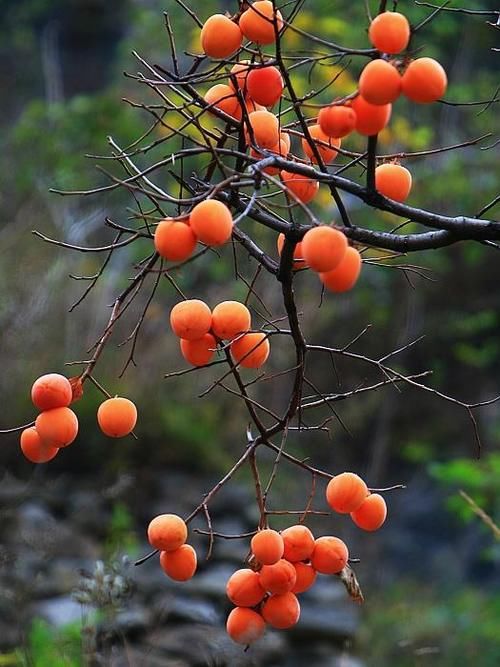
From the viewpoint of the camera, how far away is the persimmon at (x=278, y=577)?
868 millimetres

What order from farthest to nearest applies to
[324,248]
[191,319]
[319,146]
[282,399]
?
[282,399] < [319,146] < [191,319] < [324,248]

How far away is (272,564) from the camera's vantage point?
0.87 meters

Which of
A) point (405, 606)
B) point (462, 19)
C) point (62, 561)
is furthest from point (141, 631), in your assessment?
point (462, 19)

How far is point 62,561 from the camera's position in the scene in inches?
145

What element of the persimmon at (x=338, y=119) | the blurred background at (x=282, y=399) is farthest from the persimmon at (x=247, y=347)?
the blurred background at (x=282, y=399)

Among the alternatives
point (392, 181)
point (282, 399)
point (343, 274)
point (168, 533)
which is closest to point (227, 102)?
point (392, 181)

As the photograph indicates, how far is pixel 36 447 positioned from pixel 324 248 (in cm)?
36

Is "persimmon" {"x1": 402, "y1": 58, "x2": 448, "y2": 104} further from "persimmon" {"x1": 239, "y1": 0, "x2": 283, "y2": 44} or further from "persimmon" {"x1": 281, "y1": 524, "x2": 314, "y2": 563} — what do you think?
"persimmon" {"x1": 281, "y1": 524, "x2": 314, "y2": 563}

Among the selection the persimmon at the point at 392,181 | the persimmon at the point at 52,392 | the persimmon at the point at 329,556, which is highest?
the persimmon at the point at 392,181

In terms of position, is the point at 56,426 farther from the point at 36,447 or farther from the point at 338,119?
the point at 338,119

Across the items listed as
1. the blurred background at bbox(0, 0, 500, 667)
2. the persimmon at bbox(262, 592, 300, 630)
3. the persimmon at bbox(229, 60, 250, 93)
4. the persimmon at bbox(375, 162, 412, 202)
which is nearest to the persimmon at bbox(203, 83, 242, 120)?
the persimmon at bbox(229, 60, 250, 93)

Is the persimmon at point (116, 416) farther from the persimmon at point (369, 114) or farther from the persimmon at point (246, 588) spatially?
the persimmon at point (369, 114)

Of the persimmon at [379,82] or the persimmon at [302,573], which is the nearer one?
the persimmon at [379,82]

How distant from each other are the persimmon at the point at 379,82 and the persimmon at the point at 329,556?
42 cm
